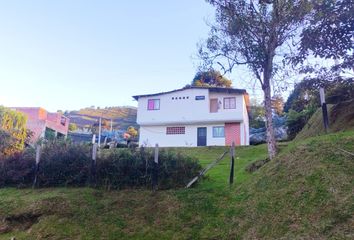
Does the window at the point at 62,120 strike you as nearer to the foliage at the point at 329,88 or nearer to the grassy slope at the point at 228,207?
the grassy slope at the point at 228,207

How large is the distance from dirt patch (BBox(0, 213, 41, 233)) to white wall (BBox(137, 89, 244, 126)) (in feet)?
70.0

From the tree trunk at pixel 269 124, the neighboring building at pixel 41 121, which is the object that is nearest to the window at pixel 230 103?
the tree trunk at pixel 269 124

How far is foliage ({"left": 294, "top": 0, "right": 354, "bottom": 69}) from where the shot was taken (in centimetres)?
1122

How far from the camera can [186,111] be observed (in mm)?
29984

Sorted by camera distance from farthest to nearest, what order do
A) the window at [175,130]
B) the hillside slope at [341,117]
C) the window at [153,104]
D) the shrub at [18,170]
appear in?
the window at [153,104] < the window at [175,130] < the shrub at [18,170] < the hillside slope at [341,117]

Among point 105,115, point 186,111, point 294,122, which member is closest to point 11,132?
point 186,111

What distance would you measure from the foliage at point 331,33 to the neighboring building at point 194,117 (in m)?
16.6

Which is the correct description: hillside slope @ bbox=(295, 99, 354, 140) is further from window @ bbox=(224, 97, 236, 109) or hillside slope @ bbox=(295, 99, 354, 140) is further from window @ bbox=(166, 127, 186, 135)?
window @ bbox=(166, 127, 186, 135)

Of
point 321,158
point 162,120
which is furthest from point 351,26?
point 162,120

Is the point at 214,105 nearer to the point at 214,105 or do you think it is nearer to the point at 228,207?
the point at 214,105

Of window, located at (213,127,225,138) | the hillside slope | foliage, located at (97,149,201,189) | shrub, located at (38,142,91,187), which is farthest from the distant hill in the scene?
the hillside slope

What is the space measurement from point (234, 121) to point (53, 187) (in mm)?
19931

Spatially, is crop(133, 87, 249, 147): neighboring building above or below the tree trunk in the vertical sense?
above

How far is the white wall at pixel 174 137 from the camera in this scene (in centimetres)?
2942
